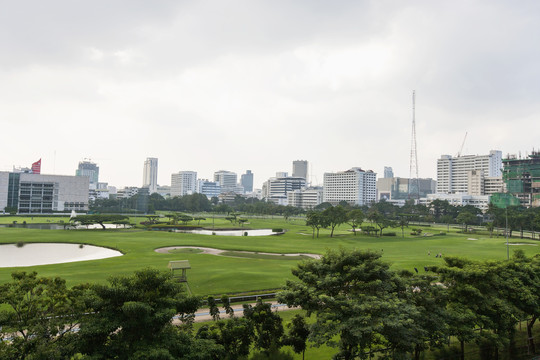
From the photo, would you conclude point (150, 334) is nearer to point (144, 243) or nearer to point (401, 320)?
point (401, 320)

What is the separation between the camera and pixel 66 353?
13.7 metres

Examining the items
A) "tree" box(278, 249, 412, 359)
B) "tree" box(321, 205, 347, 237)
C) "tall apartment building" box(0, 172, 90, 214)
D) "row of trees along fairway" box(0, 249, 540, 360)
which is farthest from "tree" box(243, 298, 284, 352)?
"tall apartment building" box(0, 172, 90, 214)

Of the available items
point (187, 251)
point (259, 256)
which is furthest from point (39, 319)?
point (187, 251)

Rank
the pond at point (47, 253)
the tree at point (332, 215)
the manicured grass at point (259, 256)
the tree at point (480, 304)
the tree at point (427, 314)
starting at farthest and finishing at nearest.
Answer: the tree at point (332, 215)
the manicured grass at point (259, 256)
the pond at point (47, 253)
the tree at point (480, 304)
the tree at point (427, 314)

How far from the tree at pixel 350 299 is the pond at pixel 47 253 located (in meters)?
45.8

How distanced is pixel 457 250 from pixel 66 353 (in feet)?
233

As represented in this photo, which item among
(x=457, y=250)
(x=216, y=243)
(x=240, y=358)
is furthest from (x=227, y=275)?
(x=457, y=250)

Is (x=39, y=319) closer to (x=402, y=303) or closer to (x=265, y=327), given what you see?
(x=265, y=327)

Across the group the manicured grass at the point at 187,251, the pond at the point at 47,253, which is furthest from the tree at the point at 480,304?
the pond at the point at 47,253

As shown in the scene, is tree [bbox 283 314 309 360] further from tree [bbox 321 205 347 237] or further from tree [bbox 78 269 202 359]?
tree [bbox 321 205 347 237]

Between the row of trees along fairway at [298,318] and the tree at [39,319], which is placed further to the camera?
the row of trees along fairway at [298,318]

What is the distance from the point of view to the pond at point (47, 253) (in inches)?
2028

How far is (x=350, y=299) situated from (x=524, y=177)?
202304mm

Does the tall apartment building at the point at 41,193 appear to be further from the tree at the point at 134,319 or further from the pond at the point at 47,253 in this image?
the tree at the point at 134,319
